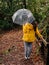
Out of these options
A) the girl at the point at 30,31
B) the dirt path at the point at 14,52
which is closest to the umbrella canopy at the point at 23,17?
the girl at the point at 30,31

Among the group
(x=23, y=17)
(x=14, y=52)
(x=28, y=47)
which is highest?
(x=23, y=17)

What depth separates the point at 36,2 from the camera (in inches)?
639

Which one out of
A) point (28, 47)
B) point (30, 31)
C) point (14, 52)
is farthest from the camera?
point (14, 52)

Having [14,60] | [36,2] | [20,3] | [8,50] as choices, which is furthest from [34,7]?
[14,60]

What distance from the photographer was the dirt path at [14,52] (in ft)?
31.4

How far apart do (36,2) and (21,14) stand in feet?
23.0

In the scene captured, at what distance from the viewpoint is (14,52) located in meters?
10.9

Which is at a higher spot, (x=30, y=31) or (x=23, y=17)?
(x=23, y=17)

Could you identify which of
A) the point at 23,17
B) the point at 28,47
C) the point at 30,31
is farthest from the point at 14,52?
the point at 23,17

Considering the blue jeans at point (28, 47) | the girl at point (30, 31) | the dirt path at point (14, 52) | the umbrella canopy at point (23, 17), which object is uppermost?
the umbrella canopy at point (23, 17)

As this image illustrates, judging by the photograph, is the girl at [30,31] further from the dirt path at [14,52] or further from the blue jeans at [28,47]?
the dirt path at [14,52]

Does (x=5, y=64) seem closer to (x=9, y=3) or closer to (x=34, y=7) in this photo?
(x=34, y=7)

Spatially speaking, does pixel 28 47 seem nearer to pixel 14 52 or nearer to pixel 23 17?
pixel 23 17

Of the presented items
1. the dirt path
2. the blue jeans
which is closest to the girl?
the blue jeans
